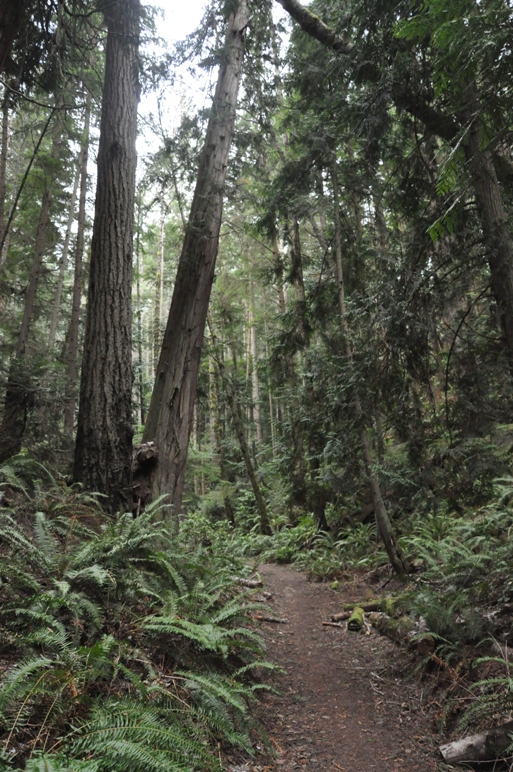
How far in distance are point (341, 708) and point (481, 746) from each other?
1.30 meters

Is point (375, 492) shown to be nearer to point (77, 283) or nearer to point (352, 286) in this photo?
point (352, 286)

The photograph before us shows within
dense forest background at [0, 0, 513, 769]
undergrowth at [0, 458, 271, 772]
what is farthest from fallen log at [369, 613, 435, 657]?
undergrowth at [0, 458, 271, 772]

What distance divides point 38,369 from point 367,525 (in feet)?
25.9

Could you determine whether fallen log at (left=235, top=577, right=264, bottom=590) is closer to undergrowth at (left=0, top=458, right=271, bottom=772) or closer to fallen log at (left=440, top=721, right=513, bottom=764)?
undergrowth at (left=0, top=458, right=271, bottom=772)

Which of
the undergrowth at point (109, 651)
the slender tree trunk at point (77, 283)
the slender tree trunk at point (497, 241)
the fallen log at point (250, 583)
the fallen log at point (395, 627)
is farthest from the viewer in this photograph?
the slender tree trunk at point (77, 283)

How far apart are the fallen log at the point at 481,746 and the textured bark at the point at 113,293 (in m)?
4.00

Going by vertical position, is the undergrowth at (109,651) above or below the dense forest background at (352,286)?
below

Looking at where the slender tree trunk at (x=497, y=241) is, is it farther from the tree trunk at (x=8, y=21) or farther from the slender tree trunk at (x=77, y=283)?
the slender tree trunk at (x=77, y=283)

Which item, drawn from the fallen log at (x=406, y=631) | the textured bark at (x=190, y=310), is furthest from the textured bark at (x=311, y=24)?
the fallen log at (x=406, y=631)

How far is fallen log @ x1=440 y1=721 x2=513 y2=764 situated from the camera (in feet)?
10.9

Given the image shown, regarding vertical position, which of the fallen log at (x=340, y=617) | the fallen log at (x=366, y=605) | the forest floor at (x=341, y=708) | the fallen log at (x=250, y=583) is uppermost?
the fallen log at (x=250, y=583)

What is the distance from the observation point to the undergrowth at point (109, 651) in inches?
85.6

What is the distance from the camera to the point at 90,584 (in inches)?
140

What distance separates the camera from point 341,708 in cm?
425
